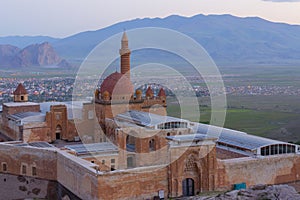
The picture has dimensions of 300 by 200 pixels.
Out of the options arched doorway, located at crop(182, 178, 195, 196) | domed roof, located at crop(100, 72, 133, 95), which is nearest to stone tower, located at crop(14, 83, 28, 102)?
domed roof, located at crop(100, 72, 133, 95)

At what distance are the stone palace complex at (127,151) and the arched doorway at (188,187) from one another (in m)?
0.06

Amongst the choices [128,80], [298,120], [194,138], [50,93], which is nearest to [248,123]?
[298,120]

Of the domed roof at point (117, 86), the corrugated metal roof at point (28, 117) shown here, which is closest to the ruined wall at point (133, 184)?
the domed roof at point (117, 86)

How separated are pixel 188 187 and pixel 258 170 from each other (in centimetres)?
468

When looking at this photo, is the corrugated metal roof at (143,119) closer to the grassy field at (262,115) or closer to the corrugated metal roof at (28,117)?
the corrugated metal roof at (28,117)

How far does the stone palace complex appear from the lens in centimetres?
2748

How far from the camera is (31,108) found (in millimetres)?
44156

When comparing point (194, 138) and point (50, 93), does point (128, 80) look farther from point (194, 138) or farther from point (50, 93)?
point (50, 93)

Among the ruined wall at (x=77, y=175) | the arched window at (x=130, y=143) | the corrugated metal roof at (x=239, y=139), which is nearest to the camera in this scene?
the ruined wall at (x=77, y=175)

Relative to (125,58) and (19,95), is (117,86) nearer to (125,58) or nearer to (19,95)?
Answer: (125,58)

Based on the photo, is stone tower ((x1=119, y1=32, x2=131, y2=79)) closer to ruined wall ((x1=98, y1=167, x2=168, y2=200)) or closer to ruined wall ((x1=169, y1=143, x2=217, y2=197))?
ruined wall ((x1=169, y1=143, x2=217, y2=197))

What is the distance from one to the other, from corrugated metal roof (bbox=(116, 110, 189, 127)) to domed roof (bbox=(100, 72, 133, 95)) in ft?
5.77

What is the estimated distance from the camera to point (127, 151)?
112 ft

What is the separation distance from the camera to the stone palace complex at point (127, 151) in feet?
90.2
